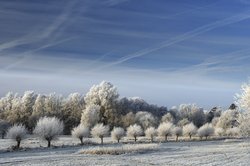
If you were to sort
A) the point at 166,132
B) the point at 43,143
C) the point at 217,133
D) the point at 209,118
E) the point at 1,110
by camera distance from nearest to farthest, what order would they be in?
the point at 43,143 → the point at 166,132 → the point at 217,133 → the point at 1,110 → the point at 209,118

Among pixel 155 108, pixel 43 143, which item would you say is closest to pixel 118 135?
pixel 43 143

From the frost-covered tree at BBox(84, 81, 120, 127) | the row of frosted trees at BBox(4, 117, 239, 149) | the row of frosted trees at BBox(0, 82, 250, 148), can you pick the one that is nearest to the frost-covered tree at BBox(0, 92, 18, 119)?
the row of frosted trees at BBox(0, 82, 250, 148)

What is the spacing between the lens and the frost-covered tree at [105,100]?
126m

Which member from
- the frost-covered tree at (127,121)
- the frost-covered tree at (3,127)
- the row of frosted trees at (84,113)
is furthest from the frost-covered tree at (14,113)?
the frost-covered tree at (127,121)

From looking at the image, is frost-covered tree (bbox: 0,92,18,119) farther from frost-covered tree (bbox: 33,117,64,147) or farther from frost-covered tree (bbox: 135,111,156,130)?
frost-covered tree (bbox: 33,117,64,147)

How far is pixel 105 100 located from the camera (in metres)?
130

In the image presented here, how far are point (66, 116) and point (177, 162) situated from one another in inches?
3567

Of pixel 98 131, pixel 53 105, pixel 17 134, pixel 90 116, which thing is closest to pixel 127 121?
pixel 90 116

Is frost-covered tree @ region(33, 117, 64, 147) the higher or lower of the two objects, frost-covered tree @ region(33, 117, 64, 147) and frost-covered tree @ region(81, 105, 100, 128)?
the lower

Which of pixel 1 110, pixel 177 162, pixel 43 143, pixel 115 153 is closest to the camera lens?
Answer: pixel 177 162

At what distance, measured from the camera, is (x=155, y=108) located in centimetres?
17300

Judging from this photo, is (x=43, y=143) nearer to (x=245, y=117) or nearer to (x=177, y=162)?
(x=245, y=117)

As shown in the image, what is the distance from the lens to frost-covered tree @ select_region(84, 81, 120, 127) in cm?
12556

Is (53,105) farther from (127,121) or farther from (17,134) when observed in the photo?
(17,134)
